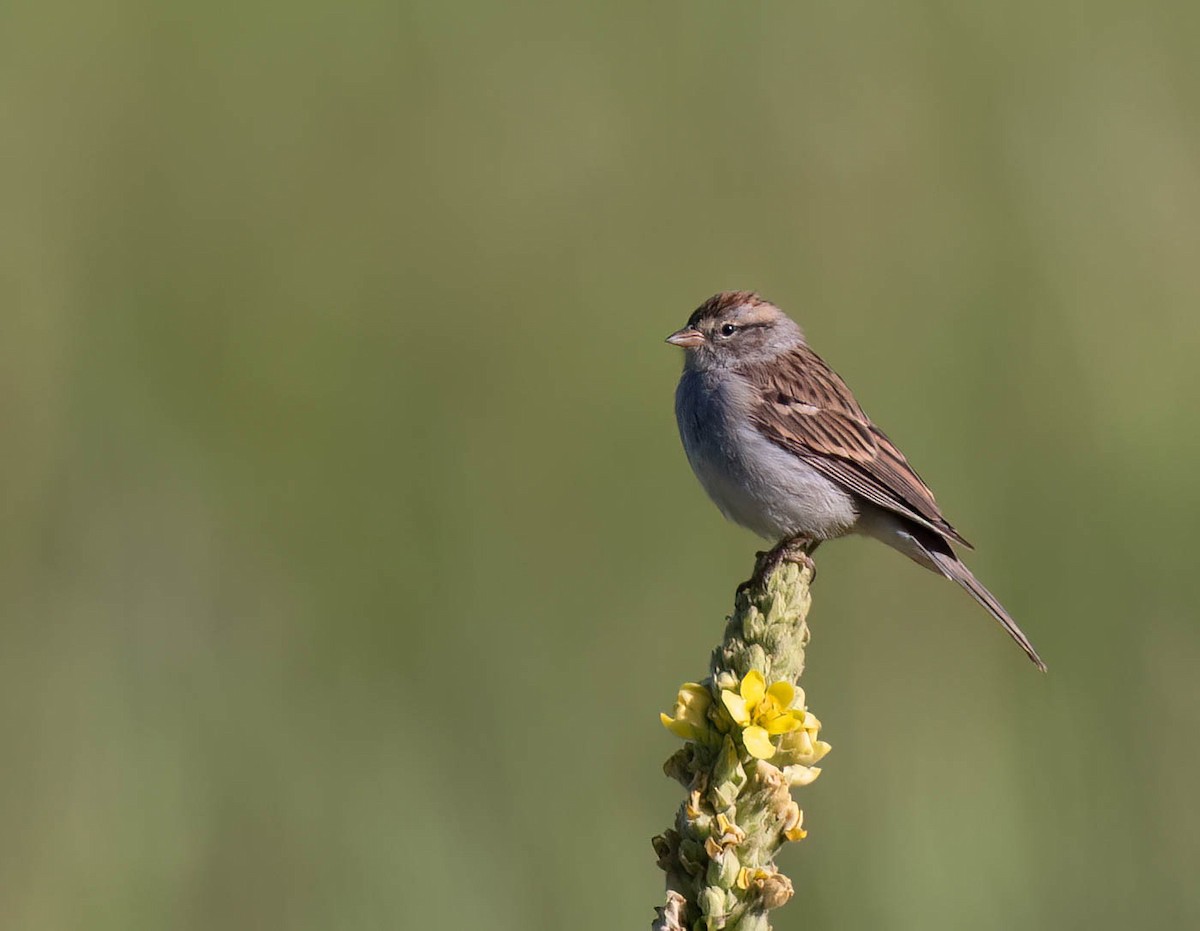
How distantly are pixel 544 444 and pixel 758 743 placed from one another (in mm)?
4110

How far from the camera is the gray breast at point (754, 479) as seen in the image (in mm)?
5023

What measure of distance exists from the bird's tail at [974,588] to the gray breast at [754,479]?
0.30 metres

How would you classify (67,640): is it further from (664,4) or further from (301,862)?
(664,4)

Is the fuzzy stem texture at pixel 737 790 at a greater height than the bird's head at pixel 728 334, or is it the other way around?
the bird's head at pixel 728 334

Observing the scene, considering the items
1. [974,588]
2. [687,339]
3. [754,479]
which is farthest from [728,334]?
[974,588]

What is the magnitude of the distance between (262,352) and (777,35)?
9.42 ft

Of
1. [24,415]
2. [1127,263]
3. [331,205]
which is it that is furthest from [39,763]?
[1127,263]

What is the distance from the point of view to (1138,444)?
19.0 feet

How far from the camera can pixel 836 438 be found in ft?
17.3

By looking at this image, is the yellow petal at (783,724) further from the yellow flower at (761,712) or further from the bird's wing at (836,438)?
the bird's wing at (836,438)

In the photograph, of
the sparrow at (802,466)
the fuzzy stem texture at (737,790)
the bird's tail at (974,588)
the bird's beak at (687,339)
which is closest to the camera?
the fuzzy stem texture at (737,790)

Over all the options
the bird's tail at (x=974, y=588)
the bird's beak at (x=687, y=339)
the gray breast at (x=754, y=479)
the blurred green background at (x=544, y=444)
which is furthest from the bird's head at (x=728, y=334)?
the bird's tail at (x=974, y=588)

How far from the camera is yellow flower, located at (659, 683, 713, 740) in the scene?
6.91 feet

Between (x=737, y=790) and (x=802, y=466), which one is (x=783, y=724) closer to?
(x=737, y=790)
